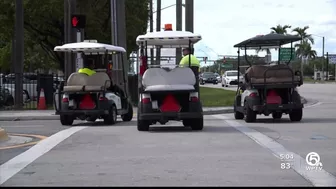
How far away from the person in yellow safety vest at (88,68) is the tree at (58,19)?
12802mm

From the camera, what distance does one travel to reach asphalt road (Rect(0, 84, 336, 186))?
27.0ft

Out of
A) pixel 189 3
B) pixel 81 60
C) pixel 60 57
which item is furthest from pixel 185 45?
pixel 60 57

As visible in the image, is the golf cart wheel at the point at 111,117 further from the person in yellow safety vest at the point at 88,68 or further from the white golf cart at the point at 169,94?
the white golf cart at the point at 169,94

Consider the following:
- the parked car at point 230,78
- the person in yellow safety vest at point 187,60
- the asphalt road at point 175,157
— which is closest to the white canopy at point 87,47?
the asphalt road at point 175,157

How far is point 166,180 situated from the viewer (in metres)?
8.17

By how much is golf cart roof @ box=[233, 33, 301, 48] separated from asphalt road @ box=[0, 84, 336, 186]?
10.5 ft

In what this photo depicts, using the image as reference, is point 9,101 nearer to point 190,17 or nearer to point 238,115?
point 190,17

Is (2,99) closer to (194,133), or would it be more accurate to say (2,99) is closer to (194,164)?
(194,133)

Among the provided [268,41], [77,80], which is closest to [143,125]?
[77,80]

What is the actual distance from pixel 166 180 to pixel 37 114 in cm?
1384

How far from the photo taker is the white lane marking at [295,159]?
8078 millimetres

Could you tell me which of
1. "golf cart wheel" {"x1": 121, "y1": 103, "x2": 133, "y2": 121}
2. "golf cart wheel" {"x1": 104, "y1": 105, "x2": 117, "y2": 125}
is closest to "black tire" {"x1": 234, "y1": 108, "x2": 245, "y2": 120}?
"golf cart wheel" {"x1": 121, "y1": 103, "x2": 133, "y2": 121}

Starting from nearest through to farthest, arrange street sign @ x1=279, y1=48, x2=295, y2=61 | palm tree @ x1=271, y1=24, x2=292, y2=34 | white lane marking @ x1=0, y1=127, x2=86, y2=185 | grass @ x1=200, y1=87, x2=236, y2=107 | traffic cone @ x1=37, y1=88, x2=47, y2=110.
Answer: white lane marking @ x1=0, y1=127, x2=86, y2=185 → street sign @ x1=279, y1=48, x2=295, y2=61 → traffic cone @ x1=37, y1=88, x2=47, y2=110 → grass @ x1=200, y1=87, x2=236, y2=107 → palm tree @ x1=271, y1=24, x2=292, y2=34

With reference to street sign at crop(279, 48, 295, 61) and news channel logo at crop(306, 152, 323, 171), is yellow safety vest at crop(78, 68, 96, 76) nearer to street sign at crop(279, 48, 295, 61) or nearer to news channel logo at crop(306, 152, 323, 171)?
street sign at crop(279, 48, 295, 61)
